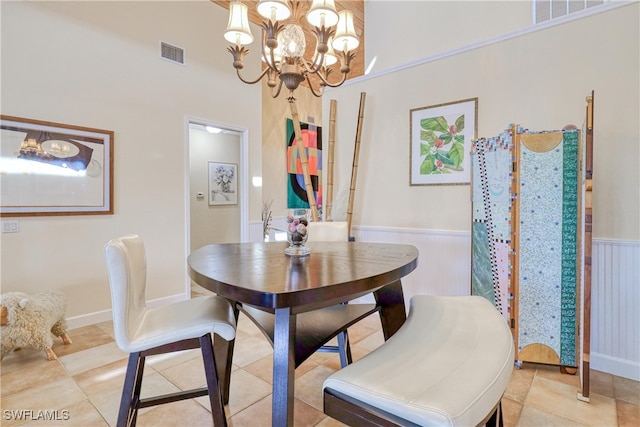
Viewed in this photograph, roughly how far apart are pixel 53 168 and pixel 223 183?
293cm

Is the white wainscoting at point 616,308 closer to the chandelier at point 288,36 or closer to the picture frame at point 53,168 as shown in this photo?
the chandelier at point 288,36

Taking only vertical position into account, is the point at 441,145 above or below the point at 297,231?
above

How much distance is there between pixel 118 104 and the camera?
3301 millimetres

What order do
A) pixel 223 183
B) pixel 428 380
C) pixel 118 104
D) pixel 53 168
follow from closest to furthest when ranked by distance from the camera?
pixel 428 380 < pixel 53 168 < pixel 118 104 < pixel 223 183

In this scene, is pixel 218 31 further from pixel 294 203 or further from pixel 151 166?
pixel 294 203

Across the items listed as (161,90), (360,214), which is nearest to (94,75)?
(161,90)

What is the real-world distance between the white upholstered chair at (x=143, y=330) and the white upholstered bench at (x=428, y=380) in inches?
27.0

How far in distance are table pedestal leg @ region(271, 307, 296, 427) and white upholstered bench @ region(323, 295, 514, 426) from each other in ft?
0.56

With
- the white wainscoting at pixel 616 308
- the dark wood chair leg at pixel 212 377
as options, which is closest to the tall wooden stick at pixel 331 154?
the white wainscoting at pixel 616 308

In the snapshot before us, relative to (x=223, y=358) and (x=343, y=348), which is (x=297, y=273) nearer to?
(x=223, y=358)

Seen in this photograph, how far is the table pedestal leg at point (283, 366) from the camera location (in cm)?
107

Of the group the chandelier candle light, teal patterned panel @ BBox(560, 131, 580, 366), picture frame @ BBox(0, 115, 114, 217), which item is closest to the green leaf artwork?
teal patterned panel @ BBox(560, 131, 580, 366)

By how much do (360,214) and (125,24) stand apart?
→ 3142 millimetres

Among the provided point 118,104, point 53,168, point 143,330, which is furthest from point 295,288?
point 118,104
